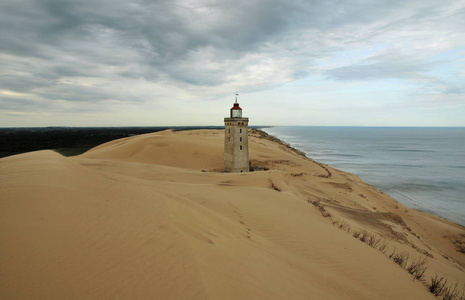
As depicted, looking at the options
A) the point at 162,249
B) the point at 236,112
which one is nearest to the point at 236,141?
the point at 236,112

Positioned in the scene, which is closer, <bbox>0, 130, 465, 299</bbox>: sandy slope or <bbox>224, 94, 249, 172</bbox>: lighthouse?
<bbox>0, 130, 465, 299</bbox>: sandy slope

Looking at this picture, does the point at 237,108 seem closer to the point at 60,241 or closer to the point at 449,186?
the point at 60,241

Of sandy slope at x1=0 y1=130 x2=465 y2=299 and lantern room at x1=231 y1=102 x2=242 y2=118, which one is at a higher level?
lantern room at x1=231 y1=102 x2=242 y2=118

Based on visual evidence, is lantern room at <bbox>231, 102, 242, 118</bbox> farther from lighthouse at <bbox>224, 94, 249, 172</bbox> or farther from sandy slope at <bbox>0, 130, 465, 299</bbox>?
sandy slope at <bbox>0, 130, 465, 299</bbox>

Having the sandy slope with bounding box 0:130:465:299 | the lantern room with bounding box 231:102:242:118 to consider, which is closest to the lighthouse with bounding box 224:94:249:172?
the lantern room with bounding box 231:102:242:118

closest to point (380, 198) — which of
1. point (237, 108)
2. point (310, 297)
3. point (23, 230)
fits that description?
point (237, 108)

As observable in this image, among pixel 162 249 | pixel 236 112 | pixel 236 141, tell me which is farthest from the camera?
pixel 236 141

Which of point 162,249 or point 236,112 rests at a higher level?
point 236,112

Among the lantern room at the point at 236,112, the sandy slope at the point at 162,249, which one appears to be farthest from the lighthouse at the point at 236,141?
the sandy slope at the point at 162,249

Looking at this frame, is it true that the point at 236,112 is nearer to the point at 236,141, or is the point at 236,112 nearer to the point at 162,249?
the point at 236,141

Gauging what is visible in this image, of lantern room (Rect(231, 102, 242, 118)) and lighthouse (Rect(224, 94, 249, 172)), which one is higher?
lantern room (Rect(231, 102, 242, 118))
